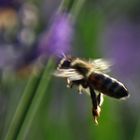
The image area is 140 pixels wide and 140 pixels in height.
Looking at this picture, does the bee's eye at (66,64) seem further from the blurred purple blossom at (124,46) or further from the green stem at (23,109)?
the blurred purple blossom at (124,46)

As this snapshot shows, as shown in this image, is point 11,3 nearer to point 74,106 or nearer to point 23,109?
point 74,106

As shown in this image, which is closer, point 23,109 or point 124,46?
point 23,109

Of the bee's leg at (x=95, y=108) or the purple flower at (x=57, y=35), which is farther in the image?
the bee's leg at (x=95, y=108)

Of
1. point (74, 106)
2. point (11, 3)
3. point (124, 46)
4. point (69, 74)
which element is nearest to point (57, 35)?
Result: point (69, 74)

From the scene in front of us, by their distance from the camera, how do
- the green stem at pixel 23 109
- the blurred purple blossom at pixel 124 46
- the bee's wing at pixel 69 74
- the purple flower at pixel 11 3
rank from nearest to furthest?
the green stem at pixel 23 109
the bee's wing at pixel 69 74
the purple flower at pixel 11 3
the blurred purple blossom at pixel 124 46

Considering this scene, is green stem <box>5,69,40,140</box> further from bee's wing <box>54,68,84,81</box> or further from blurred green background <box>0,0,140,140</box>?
blurred green background <box>0,0,140,140</box>

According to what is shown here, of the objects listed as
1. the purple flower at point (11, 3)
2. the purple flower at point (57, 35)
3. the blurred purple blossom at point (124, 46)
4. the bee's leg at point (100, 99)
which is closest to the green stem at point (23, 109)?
the purple flower at point (57, 35)

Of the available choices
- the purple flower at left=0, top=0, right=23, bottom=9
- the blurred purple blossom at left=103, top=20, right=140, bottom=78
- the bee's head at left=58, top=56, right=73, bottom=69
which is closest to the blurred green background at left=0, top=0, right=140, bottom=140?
the purple flower at left=0, top=0, right=23, bottom=9
